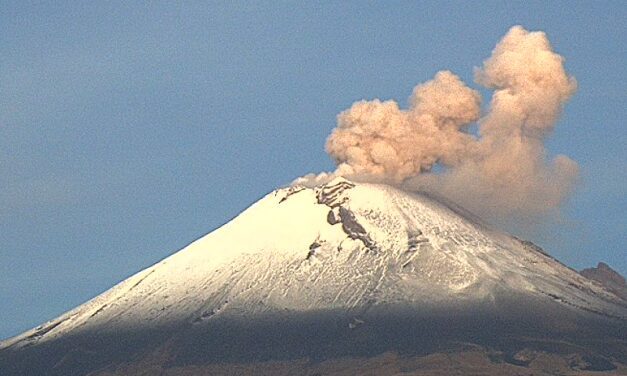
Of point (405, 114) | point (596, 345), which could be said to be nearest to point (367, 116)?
point (405, 114)

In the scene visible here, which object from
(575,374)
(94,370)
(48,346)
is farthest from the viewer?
(48,346)

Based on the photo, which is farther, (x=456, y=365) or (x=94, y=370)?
(x=94, y=370)

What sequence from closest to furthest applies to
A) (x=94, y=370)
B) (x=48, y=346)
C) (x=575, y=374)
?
(x=575, y=374), (x=94, y=370), (x=48, y=346)

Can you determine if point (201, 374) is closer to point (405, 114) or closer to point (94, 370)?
point (94, 370)

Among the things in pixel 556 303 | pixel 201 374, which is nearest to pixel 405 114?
pixel 556 303

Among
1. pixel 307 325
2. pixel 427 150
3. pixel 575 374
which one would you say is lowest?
pixel 575 374

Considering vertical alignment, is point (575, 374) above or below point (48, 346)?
below
